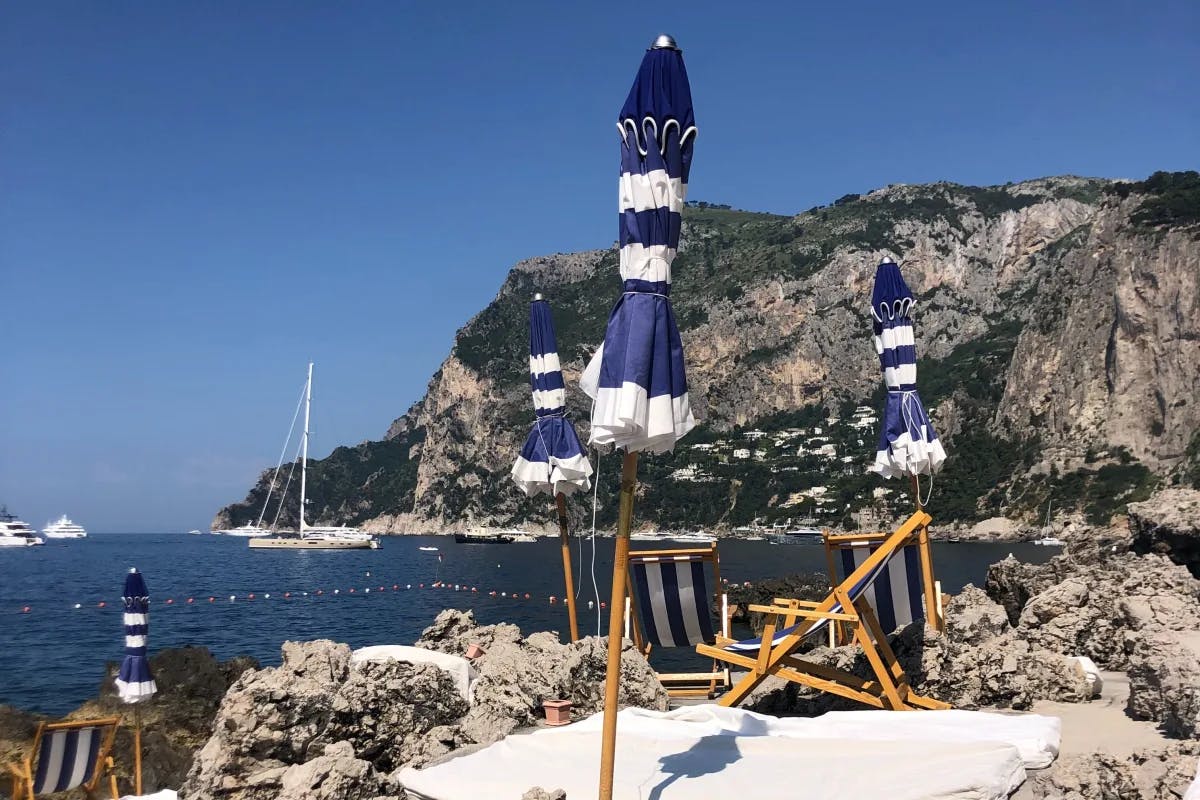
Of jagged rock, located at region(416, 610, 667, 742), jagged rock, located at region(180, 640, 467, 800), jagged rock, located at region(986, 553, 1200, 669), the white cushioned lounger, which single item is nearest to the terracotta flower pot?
jagged rock, located at region(416, 610, 667, 742)

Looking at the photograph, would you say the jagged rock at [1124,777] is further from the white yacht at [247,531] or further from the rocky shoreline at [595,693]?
the white yacht at [247,531]

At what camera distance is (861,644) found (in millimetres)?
7738

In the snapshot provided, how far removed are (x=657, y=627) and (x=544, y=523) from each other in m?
118

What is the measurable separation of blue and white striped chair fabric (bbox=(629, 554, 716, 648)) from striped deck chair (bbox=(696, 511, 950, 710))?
166cm

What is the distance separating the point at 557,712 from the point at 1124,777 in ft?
12.8

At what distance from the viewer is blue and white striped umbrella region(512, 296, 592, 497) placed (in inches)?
404

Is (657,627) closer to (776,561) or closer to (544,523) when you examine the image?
(776,561)

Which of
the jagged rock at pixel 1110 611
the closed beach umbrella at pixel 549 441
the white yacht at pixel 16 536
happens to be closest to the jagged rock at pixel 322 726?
the closed beach umbrella at pixel 549 441

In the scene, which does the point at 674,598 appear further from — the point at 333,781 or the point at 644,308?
the point at 644,308

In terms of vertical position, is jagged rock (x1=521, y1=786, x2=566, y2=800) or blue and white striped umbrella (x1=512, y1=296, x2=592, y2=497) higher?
blue and white striped umbrella (x1=512, y1=296, x2=592, y2=497)

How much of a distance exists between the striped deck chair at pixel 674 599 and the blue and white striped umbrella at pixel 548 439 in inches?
43.5

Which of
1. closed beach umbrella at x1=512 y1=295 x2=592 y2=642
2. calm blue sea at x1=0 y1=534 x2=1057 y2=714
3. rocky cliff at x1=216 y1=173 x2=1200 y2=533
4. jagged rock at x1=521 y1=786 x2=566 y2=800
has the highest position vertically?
rocky cliff at x1=216 y1=173 x2=1200 y2=533

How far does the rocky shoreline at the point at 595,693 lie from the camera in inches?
235

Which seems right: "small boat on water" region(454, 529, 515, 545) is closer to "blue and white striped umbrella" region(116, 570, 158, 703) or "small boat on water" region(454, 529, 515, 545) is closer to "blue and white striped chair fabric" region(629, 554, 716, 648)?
"blue and white striped umbrella" region(116, 570, 158, 703)
